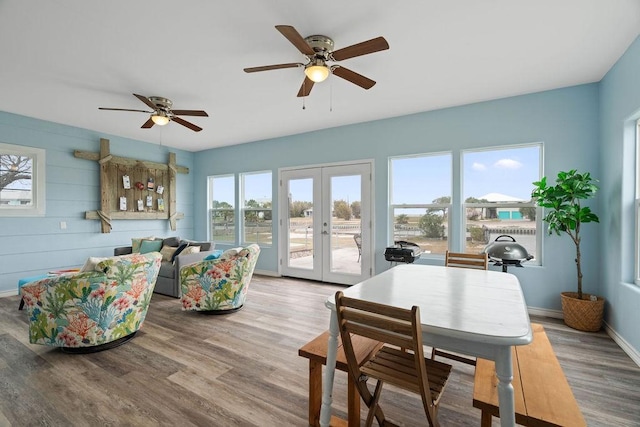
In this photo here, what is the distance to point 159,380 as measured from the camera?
2.26m

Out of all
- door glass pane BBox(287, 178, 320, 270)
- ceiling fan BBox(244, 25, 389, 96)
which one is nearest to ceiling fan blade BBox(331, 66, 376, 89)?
ceiling fan BBox(244, 25, 389, 96)

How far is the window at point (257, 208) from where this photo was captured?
20.1 ft

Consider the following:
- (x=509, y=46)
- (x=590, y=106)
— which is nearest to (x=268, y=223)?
(x=509, y=46)

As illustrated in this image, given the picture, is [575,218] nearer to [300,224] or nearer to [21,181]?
[300,224]

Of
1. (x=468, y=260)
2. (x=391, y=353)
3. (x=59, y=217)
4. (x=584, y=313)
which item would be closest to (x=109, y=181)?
(x=59, y=217)

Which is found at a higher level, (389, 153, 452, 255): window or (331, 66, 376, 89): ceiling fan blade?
(331, 66, 376, 89): ceiling fan blade

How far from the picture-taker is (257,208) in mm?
6297

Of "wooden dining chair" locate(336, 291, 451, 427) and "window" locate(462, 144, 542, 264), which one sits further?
"window" locate(462, 144, 542, 264)

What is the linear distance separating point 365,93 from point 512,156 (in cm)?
215

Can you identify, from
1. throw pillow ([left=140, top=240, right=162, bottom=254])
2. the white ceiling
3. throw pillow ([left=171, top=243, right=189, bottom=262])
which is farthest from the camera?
throw pillow ([left=140, top=240, right=162, bottom=254])

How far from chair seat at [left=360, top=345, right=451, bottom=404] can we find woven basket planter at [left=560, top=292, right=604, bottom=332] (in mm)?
2619

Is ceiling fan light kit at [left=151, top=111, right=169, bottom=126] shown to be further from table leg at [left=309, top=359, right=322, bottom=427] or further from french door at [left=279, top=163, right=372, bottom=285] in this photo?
table leg at [left=309, top=359, right=322, bottom=427]

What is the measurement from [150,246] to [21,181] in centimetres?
210

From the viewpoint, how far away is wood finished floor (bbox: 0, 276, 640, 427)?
1.87m
